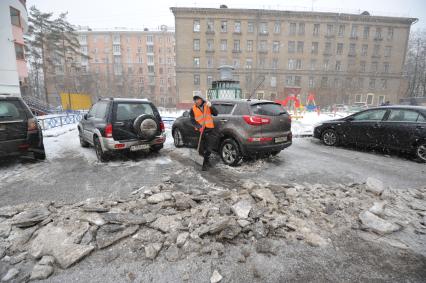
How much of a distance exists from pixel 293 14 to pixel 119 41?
44.4 meters

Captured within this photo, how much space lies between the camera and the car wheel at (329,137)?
838 cm

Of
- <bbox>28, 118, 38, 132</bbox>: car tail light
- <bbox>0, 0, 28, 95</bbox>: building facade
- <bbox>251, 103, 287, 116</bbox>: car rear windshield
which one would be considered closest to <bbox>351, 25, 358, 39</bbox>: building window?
<bbox>251, 103, 287, 116</bbox>: car rear windshield

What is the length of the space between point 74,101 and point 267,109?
68.5 ft

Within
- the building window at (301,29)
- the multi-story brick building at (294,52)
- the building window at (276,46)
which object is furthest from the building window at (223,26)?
the building window at (301,29)

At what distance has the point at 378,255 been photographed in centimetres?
260

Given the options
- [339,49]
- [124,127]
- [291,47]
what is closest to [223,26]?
[291,47]

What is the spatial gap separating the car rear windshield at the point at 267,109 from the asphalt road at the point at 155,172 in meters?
1.38

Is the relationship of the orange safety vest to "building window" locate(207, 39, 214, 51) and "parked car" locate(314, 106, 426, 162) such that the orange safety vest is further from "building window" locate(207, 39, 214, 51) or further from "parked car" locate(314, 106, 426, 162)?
"building window" locate(207, 39, 214, 51)

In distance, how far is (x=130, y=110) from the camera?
6.19m

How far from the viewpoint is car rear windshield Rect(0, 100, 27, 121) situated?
5.31 metres

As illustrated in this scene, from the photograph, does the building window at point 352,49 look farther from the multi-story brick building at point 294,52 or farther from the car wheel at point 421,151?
the car wheel at point 421,151

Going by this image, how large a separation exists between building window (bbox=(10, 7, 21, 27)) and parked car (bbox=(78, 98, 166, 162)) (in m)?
21.9

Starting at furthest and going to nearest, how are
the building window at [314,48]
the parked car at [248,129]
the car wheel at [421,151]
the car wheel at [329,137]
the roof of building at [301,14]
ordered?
1. the building window at [314,48]
2. the roof of building at [301,14]
3. the car wheel at [329,137]
4. the car wheel at [421,151]
5. the parked car at [248,129]

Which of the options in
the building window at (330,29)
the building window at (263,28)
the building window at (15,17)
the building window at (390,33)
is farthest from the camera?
the building window at (390,33)
